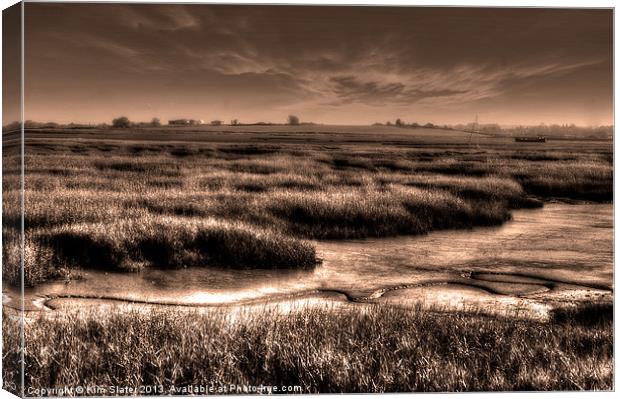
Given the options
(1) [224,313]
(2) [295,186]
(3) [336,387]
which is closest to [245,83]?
(2) [295,186]

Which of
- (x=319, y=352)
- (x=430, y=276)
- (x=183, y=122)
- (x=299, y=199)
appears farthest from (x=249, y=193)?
(x=430, y=276)

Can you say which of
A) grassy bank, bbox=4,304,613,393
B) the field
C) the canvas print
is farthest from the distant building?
grassy bank, bbox=4,304,613,393

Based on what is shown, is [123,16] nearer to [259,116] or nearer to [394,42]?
[259,116]

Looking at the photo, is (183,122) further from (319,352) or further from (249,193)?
(319,352)

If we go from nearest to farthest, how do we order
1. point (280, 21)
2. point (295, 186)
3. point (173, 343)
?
point (173, 343), point (280, 21), point (295, 186)

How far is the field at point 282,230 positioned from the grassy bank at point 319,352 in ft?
0.05

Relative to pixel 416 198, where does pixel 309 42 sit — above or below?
above

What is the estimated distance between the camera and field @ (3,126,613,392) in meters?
7.70

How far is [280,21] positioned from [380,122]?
1493mm

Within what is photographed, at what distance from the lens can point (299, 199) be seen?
28.8ft

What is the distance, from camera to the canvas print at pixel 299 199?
305 inches

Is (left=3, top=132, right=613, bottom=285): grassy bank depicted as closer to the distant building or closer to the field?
the field

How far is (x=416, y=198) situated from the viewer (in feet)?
29.7

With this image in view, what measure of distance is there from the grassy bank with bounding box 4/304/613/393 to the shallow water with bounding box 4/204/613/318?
23cm
